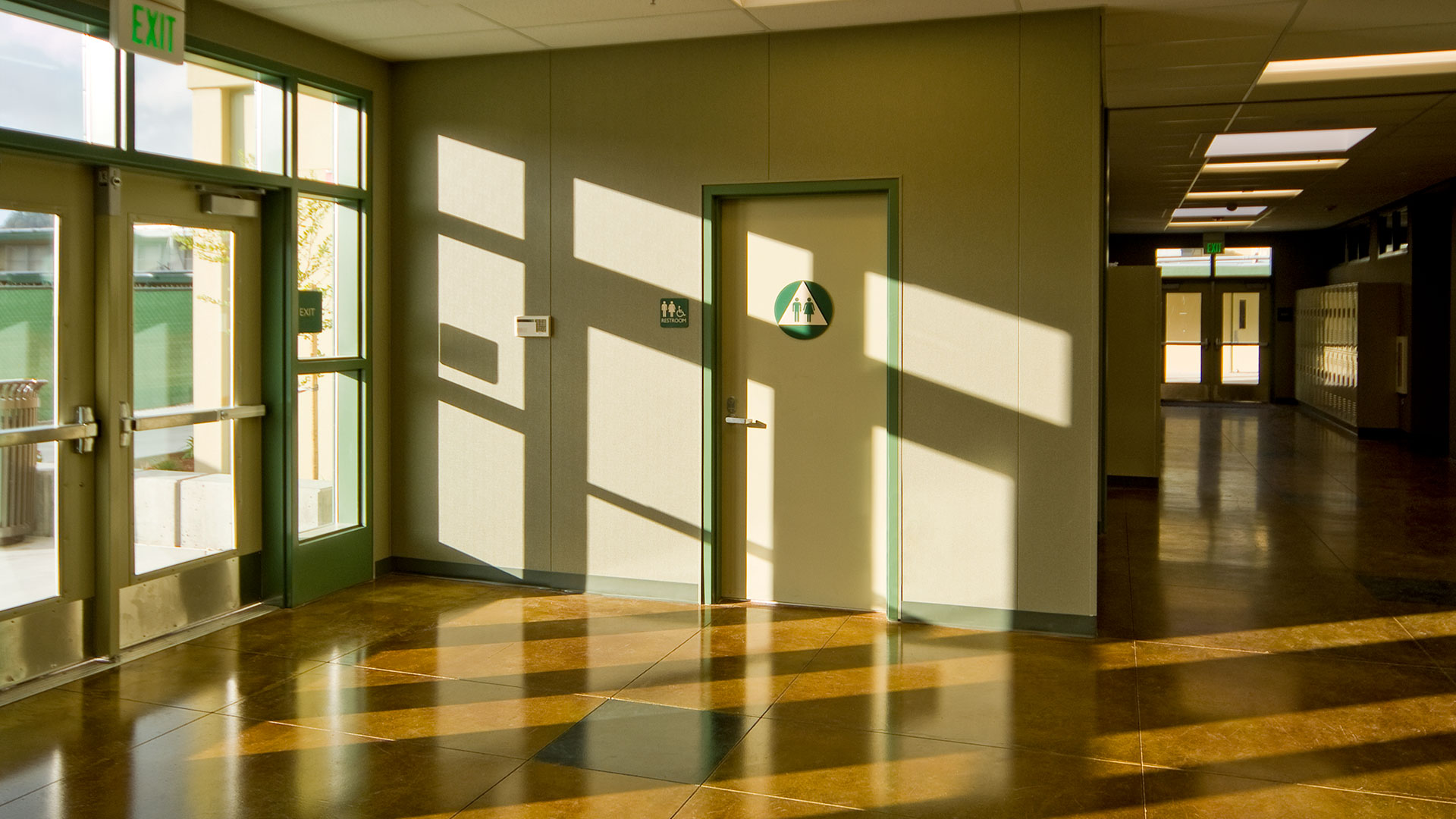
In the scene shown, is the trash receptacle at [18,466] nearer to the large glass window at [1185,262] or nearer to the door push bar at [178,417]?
the door push bar at [178,417]

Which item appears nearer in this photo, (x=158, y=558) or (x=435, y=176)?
(x=158, y=558)

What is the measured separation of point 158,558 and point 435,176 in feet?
8.39

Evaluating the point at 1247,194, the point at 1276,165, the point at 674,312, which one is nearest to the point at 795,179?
the point at 674,312

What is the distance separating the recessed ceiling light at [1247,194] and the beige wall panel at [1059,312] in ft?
29.3

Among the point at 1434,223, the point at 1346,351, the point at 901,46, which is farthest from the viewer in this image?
the point at 1346,351

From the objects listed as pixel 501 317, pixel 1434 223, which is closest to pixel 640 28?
pixel 501 317

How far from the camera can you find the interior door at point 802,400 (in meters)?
5.76

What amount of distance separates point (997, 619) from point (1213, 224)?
14165 mm

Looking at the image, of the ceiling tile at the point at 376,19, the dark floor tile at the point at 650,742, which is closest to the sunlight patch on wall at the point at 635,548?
the dark floor tile at the point at 650,742

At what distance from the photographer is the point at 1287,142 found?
1000cm

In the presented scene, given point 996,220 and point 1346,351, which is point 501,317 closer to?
point 996,220

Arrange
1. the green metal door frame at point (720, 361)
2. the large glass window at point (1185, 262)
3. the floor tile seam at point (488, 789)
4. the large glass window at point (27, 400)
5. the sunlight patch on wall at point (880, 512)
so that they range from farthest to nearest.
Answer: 1. the large glass window at point (1185, 262)
2. the sunlight patch on wall at point (880, 512)
3. the green metal door frame at point (720, 361)
4. the large glass window at point (27, 400)
5. the floor tile seam at point (488, 789)

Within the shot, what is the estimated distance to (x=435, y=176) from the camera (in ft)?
21.1

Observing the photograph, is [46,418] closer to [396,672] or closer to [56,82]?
[56,82]
